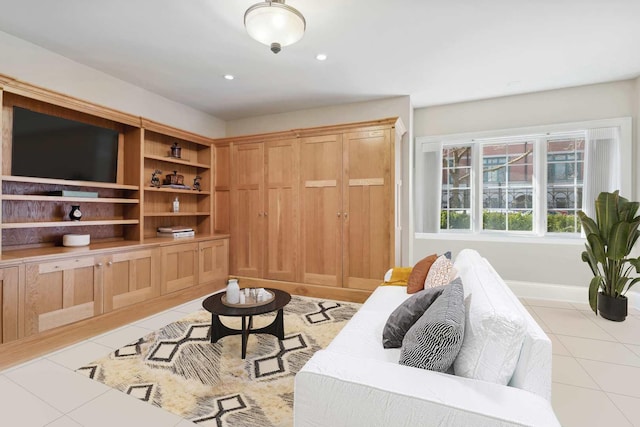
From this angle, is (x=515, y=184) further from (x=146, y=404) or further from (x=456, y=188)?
(x=146, y=404)

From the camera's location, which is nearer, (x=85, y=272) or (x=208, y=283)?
(x=85, y=272)

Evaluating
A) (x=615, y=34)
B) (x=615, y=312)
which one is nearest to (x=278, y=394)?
(x=615, y=312)

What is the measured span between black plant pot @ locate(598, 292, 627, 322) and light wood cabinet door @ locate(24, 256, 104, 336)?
16.9 ft

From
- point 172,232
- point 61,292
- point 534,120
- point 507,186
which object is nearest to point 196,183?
point 172,232

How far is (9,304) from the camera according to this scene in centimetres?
221

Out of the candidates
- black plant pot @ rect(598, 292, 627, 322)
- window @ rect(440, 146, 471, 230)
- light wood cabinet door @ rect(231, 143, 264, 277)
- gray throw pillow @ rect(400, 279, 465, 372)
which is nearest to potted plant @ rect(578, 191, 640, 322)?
black plant pot @ rect(598, 292, 627, 322)

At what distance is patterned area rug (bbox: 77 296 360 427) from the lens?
1.74 metres

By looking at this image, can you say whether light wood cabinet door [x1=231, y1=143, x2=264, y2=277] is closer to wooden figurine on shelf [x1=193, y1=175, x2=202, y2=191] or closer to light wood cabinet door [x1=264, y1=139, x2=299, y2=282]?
light wood cabinet door [x1=264, y1=139, x2=299, y2=282]

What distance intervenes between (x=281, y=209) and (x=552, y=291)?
3.77 metres

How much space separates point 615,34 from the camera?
259cm

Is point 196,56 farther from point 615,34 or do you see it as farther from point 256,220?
point 615,34

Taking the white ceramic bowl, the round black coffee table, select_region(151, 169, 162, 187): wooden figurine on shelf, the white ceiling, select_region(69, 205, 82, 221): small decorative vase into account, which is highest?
the white ceiling

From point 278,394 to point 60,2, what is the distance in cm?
324

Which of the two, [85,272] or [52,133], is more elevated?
[52,133]
